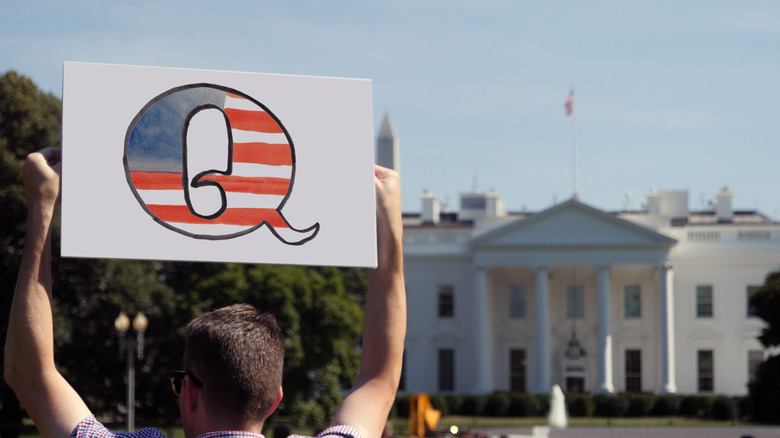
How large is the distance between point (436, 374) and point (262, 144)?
6723 centimetres

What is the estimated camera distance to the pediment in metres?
64.3

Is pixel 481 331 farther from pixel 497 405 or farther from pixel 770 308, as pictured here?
pixel 770 308

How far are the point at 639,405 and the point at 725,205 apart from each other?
19.6 metres

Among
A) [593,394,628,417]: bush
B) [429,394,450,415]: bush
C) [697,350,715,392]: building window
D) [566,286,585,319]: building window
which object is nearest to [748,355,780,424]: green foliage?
[593,394,628,417]: bush

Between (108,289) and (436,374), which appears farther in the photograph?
(436,374)

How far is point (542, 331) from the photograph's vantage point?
65125mm

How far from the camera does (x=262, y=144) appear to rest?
3.25m

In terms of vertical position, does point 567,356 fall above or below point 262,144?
below

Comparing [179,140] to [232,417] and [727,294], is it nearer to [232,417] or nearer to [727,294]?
[232,417]

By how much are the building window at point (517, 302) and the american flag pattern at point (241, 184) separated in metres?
66.5

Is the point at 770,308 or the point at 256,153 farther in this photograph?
the point at 770,308

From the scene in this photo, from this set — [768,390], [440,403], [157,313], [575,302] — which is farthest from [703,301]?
[157,313]

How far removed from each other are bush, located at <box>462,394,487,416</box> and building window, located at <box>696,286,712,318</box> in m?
14.4

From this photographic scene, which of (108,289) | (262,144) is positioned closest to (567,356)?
(108,289)
